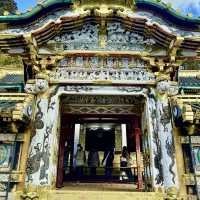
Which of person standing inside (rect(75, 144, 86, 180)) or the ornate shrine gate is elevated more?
the ornate shrine gate

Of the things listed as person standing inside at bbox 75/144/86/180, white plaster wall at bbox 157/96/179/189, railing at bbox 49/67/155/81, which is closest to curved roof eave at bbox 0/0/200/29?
railing at bbox 49/67/155/81

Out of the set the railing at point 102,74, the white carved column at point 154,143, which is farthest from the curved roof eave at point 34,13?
the white carved column at point 154,143

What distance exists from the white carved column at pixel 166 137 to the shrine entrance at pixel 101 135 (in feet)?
2.96

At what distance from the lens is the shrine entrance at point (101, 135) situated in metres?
9.46

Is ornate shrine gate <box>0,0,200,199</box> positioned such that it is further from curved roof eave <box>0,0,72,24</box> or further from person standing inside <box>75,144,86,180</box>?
person standing inside <box>75,144,86,180</box>

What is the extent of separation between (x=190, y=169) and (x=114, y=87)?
3.33m

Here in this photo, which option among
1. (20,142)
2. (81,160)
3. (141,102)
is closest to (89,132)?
(81,160)

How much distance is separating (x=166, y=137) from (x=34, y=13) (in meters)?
5.88

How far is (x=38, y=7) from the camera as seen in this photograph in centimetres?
886

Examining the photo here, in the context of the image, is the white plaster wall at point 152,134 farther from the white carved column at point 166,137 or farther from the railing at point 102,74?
the railing at point 102,74

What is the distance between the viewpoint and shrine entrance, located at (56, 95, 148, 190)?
9463 millimetres

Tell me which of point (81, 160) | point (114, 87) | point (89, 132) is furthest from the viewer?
point (89, 132)

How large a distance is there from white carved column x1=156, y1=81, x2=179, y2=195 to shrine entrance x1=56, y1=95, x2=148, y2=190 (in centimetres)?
90

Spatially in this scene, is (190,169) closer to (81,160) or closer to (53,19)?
(53,19)
